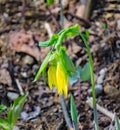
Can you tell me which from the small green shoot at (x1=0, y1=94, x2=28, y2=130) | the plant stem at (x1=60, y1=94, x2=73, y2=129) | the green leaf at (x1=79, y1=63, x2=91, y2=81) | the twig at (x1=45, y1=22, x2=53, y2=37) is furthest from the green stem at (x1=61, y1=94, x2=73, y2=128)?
the twig at (x1=45, y1=22, x2=53, y2=37)

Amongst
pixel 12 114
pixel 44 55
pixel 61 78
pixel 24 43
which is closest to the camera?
pixel 61 78

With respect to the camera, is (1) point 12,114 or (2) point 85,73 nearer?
(1) point 12,114

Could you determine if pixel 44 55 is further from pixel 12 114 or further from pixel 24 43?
pixel 12 114

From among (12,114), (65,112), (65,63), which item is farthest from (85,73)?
(65,63)

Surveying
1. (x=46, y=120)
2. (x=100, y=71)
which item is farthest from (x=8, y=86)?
(x=100, y=71)

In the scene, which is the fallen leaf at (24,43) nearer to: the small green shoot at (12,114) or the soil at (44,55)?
the soil at (44,55)

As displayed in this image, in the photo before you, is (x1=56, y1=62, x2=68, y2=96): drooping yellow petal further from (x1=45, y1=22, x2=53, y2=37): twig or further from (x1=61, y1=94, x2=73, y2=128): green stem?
(x1=45, y1=22, x2=53, y2=37): twig

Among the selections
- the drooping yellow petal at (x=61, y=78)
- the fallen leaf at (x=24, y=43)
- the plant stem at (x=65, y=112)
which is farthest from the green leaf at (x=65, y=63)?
the fallen leaf at (x=24, y=43)

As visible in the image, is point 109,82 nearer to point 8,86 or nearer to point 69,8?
point 8,86

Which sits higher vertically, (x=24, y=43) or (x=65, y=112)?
(x=24, y=43)
